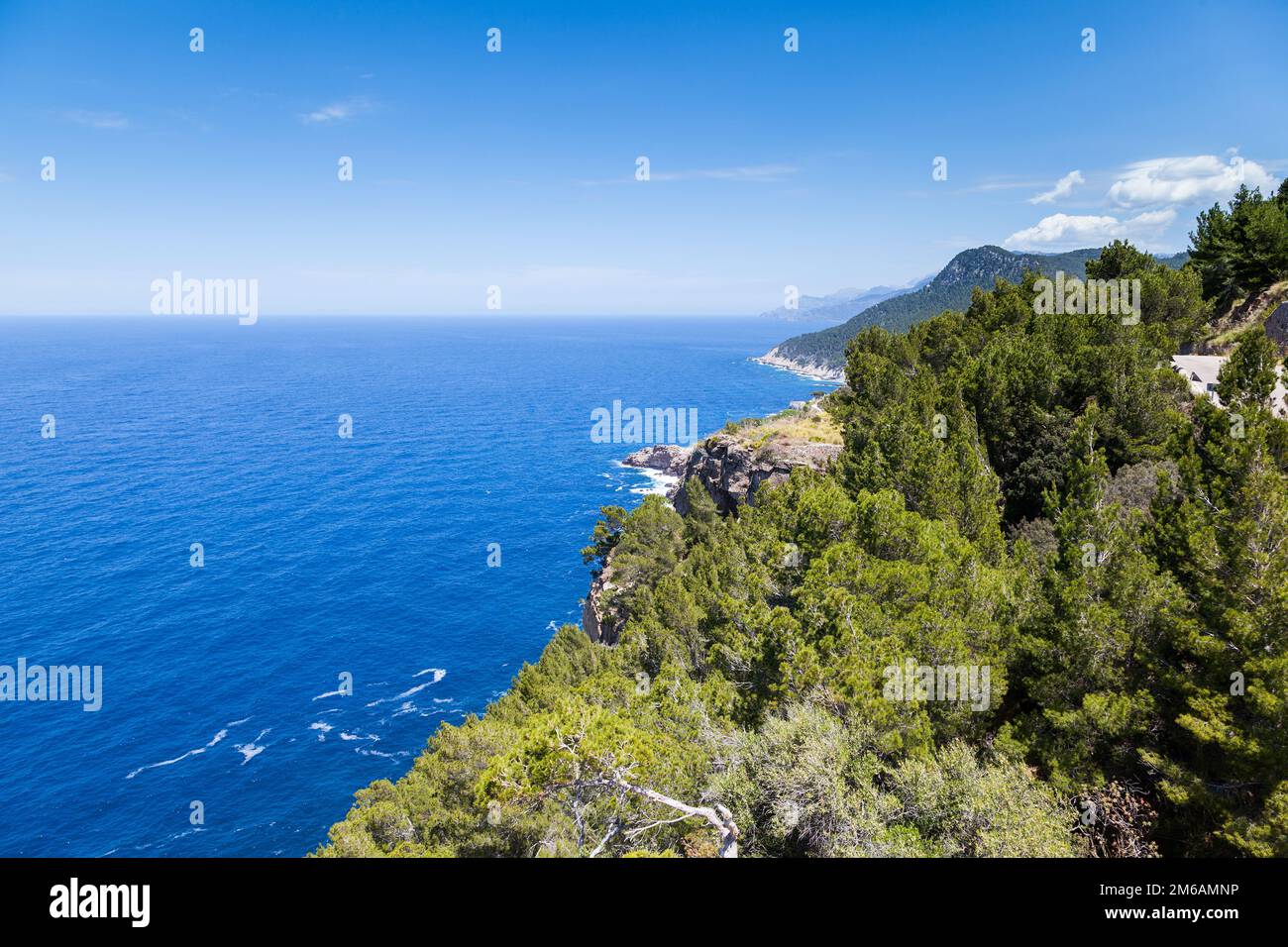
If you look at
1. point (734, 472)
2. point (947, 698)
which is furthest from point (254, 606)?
point (947, 698)

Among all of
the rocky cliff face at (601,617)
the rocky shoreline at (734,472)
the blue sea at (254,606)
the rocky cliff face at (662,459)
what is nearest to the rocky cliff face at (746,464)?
the rocky shoreline at (734,472)

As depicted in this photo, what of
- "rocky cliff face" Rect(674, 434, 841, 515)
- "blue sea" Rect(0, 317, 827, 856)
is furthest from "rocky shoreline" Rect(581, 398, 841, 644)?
"blue sea" Rect(0, 317, 827, 856)

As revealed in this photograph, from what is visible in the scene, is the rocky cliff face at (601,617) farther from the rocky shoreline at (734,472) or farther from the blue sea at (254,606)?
the blue sea at (254,606)

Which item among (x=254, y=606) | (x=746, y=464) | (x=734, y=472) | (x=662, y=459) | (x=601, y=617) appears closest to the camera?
(x=601, y=617)

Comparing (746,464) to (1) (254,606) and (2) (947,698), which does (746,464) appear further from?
(1) (254,606)

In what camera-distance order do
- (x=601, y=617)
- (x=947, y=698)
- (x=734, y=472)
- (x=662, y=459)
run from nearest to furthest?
1. (x=947, y=698)
2. (x=601, y=617)
3. (x=734, y=472)
4. (x=662, y=459)

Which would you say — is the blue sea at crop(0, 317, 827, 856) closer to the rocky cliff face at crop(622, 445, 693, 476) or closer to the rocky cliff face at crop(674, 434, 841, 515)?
the rocky cliff face at crop(622, 445, 693, 476)
